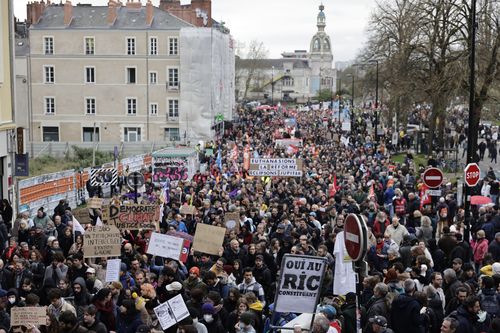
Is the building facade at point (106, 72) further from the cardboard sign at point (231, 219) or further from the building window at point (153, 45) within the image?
the cardboard sign at point (231, 219)

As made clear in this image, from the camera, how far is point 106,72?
69.7m

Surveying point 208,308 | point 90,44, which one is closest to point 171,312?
point 208,308

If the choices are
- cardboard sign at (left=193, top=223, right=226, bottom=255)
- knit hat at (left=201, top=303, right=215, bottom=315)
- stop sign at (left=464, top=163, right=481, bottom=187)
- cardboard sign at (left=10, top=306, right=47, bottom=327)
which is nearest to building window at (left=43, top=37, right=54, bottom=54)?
stop sign at (left=464, top=163, right=481, bottom=187)

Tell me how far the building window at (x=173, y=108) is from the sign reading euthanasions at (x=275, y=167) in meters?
42.2

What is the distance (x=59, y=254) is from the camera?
13.5 m

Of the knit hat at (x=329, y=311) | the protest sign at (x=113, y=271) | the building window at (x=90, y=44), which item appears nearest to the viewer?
the knit hat at (x=329, y=311)

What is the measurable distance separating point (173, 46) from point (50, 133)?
12.8 metres

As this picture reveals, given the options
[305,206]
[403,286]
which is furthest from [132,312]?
[305,206]

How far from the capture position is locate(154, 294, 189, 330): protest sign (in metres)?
10.5

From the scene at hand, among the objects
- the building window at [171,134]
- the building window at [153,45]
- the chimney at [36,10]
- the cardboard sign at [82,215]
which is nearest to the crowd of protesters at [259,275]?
the cardboard sign at [82,215]

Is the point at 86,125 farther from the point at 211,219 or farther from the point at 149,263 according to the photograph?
the point at 149,263

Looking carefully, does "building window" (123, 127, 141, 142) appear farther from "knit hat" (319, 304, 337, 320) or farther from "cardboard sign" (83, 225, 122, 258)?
"knit hat" (319, 304, 337, 320)

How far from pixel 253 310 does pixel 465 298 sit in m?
2.75

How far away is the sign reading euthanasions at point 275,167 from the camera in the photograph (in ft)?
91.7
